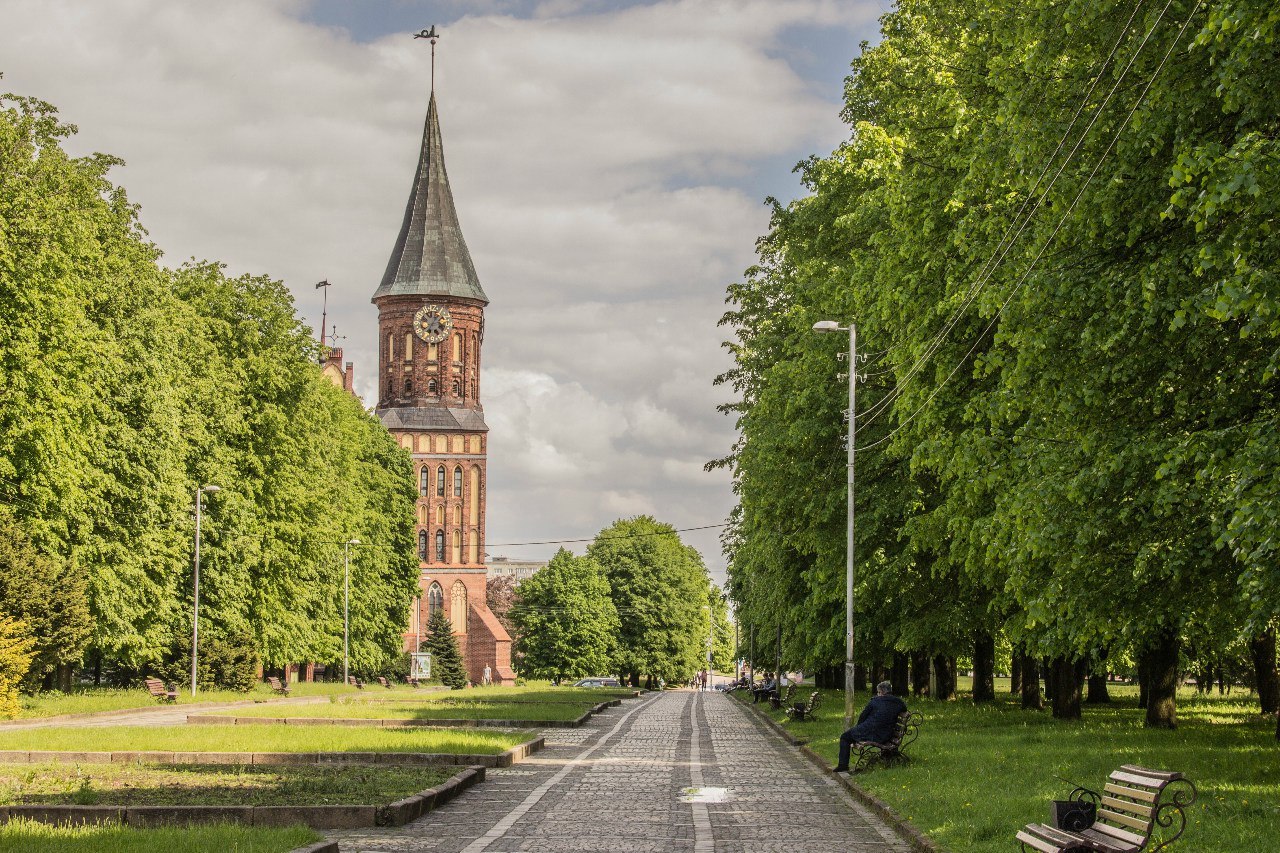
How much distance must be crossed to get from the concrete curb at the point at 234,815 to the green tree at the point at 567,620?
9109 centimetres

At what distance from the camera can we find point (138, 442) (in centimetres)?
4159

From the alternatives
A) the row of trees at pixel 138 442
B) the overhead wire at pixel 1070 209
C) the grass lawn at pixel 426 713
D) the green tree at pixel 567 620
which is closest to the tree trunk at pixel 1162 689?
the overhead wire at pixel 1070 209

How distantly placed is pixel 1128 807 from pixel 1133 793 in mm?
126

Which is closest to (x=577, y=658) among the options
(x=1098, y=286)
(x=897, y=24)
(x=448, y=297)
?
(x=448, y=297)

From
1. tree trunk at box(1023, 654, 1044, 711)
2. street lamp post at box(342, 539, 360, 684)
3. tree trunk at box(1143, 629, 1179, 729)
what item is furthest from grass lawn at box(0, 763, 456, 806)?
street lamp post at box(342, 539, 360, 684)

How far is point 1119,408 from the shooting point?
58.0 feet

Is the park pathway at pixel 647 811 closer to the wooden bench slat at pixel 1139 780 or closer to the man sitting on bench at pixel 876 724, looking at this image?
the man sitting on bench at pixel 876 724

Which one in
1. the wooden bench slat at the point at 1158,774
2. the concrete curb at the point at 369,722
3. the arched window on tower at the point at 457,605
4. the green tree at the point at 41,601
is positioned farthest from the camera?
the arched window on tower at the point at 457,605

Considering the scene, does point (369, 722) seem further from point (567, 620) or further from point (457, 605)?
point (457, 605)

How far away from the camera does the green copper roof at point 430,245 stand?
128500 mm

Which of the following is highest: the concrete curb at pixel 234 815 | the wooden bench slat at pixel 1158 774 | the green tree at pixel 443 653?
the wooden bench slat at pixel 1158 774

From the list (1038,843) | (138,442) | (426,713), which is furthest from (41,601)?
(1038,843)

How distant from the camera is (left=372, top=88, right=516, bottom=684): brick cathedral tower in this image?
12581 centimetres

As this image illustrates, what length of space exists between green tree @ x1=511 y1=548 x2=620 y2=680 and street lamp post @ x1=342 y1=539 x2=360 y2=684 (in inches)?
1365
